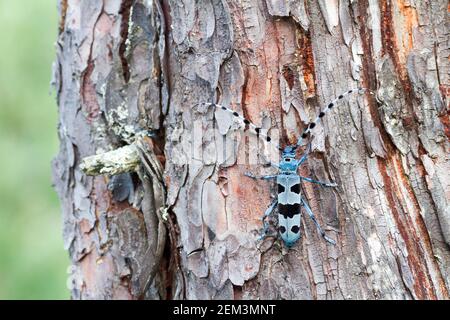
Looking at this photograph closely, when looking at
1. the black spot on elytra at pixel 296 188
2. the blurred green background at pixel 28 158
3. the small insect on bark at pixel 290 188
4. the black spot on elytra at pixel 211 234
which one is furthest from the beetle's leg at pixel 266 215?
the blurred green background at pixel 28 158

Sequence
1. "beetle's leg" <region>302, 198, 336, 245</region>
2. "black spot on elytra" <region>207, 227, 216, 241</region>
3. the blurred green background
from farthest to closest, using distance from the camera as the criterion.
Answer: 1. the blurred green background
2. "black spot on elytra" <region>207, 227, 216, 241</region>
3. "beetle's leg" <region>302, 198, 336, 245</region>

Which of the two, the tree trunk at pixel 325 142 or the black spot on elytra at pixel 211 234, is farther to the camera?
the black spot on elytra at pixel 211 234

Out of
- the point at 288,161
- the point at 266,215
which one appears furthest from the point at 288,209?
the point at 288,161

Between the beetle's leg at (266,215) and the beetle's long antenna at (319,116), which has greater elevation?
the beetle's long antenna at (319,116)

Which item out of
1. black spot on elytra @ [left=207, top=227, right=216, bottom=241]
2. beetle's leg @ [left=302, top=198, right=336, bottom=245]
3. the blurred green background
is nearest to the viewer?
beetle's leg @ [left=302, top=198, right=336, bottom=245]

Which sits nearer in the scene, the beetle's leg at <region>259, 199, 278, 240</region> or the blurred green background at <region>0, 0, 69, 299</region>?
the beetle's leg at <region>259, 199, 278, 240</region>

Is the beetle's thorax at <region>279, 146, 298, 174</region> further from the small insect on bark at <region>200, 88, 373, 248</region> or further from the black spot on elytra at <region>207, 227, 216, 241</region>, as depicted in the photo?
the black spot on elytra at <region>207, 227, 216, 241</region>

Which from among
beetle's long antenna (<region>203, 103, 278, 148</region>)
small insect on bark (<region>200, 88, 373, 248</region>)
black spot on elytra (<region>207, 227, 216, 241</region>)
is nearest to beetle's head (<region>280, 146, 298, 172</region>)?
small insect on bark (<region>200, 88, 373, 248</region>)

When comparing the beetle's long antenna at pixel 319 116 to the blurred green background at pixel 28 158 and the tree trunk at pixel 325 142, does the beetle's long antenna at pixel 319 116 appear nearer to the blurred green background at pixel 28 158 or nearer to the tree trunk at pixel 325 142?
the tree trunk at pixel 325 142
